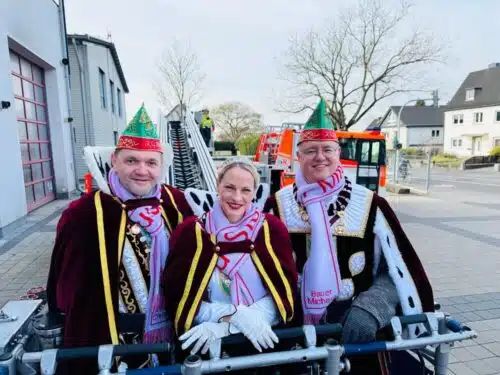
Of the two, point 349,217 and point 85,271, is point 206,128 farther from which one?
point 85,271

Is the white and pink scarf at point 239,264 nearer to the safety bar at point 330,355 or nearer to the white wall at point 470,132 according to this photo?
the safety bar at point 330,355

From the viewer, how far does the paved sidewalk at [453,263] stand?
10.4 ft

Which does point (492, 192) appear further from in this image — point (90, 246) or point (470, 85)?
point (470, 85)

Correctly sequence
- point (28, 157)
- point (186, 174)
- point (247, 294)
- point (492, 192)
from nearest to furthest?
point (247, 294) < point (186, 174) < point (28, 157) < point (492, 192)

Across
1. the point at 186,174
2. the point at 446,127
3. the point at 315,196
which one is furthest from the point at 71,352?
the point at 446,127

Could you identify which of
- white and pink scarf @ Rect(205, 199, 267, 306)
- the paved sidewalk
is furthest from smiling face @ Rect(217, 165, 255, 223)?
the paved sidewalk

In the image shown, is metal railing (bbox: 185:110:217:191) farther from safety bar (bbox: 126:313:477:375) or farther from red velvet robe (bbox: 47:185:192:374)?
safety bar (bbox: 126:313:477:375)

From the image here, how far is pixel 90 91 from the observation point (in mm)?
14047

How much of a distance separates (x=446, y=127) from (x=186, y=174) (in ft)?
128

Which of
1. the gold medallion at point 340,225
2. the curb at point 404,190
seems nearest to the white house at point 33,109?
the gold medallion at point 340,225

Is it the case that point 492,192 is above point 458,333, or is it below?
below

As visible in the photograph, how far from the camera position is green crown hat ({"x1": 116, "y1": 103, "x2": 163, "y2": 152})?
162 centimetres

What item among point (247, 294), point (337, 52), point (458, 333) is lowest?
point (458, 333)

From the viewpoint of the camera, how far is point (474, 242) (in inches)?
262
